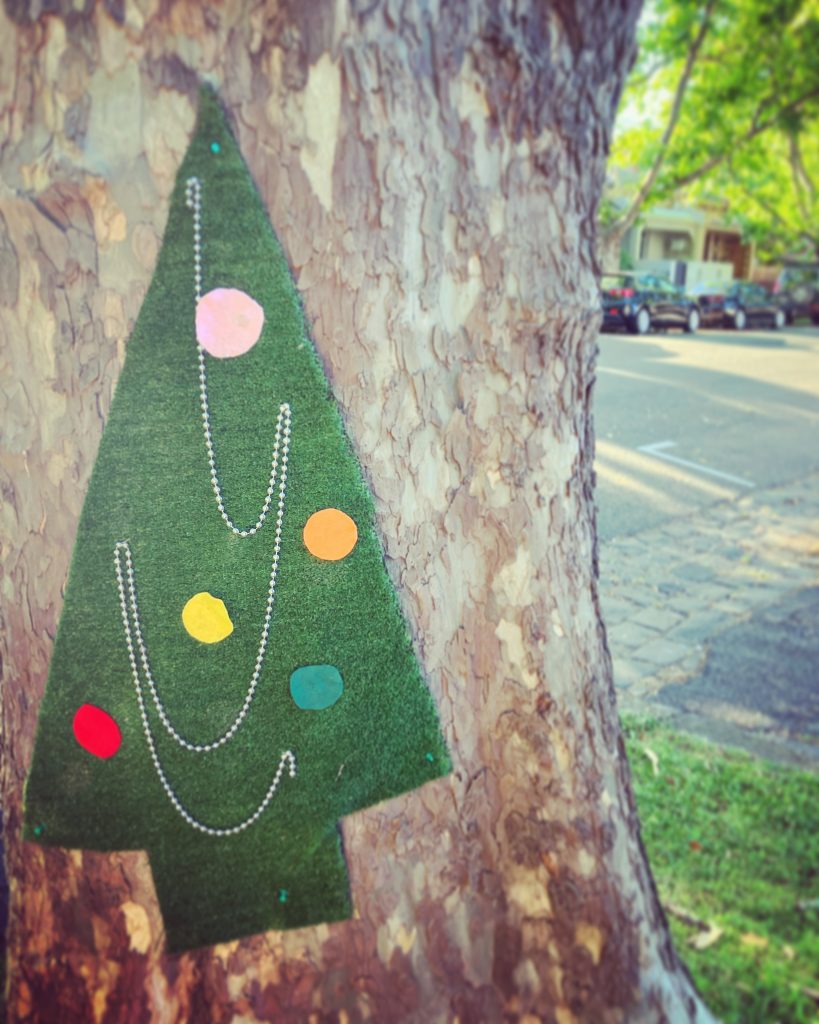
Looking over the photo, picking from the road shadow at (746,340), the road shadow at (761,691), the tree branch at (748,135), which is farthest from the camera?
the road shadow at (746,340)

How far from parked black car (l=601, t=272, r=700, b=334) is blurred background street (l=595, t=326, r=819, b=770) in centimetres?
498

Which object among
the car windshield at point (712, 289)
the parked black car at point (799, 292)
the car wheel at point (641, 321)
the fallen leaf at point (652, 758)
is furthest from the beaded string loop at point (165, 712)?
the parked black car at point (799, 292)

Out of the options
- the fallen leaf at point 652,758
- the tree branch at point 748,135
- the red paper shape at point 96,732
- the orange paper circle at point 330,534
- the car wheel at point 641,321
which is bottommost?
the fallen leaf at point 652,758

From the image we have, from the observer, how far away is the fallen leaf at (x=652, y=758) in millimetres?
3240

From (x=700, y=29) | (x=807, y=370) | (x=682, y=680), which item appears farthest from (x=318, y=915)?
(x=807, y=370)

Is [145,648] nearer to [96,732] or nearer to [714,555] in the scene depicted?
[96,732]

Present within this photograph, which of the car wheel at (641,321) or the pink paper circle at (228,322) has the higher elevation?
the pink paper circle at (228,322)

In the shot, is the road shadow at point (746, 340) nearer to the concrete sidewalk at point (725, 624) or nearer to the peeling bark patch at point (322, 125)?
the concrete sidewalk at point (725, 624)

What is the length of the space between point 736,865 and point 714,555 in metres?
3.36

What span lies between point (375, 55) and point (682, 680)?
3.40 metres

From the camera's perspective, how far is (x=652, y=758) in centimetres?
330

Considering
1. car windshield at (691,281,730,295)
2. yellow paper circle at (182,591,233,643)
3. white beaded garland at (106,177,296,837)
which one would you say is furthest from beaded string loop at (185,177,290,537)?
car windshield at (691,281,730,295)

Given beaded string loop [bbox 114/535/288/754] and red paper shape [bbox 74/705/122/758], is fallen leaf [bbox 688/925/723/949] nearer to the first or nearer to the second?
beaded string loop [bbox 114/535/288/754]

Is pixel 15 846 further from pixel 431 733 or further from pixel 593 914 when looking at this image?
pixel 593 914
